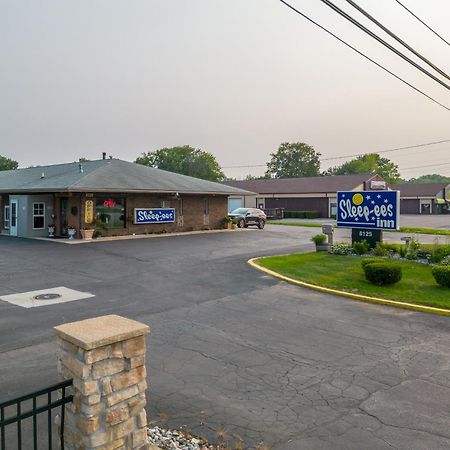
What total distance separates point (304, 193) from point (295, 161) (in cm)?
5790

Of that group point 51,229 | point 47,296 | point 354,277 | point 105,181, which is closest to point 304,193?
point 105,181

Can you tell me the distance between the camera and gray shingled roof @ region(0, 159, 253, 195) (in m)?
25.1

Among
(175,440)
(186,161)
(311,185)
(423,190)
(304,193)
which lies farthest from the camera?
(186,161)

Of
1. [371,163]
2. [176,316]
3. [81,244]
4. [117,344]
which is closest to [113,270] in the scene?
[176,316]

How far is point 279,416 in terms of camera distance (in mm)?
5391

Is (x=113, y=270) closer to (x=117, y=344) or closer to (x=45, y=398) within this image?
(x=45, y=398)

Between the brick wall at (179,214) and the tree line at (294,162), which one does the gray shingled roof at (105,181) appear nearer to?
the brick wall at (179,214)

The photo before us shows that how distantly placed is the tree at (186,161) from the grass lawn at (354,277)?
3027 inches

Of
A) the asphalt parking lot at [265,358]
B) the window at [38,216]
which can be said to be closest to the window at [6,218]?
the window at [38,216]

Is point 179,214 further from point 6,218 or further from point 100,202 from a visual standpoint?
point 6,218

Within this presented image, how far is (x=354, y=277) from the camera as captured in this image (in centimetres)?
1437

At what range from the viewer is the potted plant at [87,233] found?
25172mm

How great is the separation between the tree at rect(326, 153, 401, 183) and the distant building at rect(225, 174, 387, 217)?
50.9 m

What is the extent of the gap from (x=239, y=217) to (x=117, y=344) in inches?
1283
